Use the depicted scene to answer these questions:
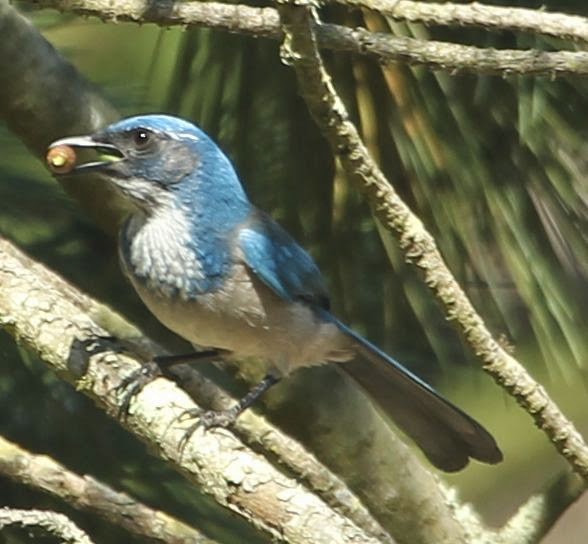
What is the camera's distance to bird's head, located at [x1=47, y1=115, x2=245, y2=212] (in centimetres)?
288

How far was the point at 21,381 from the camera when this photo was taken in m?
2.91

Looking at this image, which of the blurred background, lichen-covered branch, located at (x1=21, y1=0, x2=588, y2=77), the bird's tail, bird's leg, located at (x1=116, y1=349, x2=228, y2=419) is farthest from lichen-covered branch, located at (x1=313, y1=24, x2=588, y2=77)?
the bird's tail

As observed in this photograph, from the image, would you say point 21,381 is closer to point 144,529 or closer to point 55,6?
point 144,529

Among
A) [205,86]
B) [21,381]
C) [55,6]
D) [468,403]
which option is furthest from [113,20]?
[468,403]

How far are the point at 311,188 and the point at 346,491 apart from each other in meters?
0.67

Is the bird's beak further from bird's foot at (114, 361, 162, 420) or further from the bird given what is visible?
bird's foot at (114, 361, 162, 420)

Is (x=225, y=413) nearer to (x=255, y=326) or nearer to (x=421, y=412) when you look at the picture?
(x=255, y=326)

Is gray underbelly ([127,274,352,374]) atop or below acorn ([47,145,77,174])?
below

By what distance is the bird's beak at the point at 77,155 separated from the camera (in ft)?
8.80

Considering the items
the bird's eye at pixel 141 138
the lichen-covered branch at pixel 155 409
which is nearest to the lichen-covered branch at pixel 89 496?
the lichen-covered branch at pixel 155 409

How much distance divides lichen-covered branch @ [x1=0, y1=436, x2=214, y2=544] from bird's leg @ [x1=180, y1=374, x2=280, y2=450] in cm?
18

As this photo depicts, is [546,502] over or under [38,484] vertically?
over

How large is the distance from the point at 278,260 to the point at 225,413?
0.35m

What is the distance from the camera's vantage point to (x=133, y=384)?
97.3 inches
